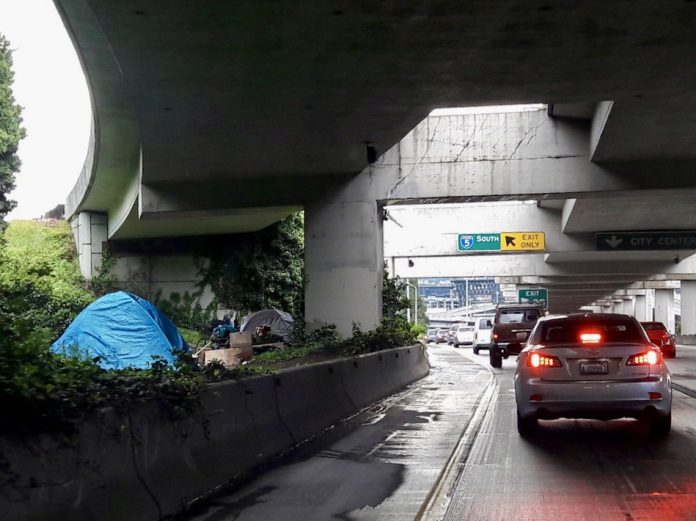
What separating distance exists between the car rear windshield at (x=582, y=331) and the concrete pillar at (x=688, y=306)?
5327cm

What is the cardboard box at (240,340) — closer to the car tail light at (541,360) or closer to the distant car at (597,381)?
the distant car at (597,381)

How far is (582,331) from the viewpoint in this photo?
11.4m

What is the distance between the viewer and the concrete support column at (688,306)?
6062 centimetres

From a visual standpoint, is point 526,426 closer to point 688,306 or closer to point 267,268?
point 267,268

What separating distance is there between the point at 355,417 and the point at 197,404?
21.6ft

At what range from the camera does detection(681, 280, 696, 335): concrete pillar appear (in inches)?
2387

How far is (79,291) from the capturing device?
3061 cm

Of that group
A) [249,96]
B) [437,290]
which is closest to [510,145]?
[249,96]

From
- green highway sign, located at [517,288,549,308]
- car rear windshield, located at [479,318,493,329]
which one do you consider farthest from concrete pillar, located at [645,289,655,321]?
car rear windshield, located at [479,318,493,329]

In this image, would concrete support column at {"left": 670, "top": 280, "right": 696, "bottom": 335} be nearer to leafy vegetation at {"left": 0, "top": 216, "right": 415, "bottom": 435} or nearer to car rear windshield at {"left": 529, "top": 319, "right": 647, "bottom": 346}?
leafy vegetation at {"left": 0, "top": 216, "right": 415, "bottom": 435}

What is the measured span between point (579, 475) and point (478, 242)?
2735 cm

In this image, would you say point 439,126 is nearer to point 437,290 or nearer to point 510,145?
point 510,145

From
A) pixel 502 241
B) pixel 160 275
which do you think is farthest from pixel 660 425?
pixel 160 275

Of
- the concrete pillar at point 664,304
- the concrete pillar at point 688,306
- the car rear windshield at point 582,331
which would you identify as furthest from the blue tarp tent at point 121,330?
the concrete pillar at point 664,304
